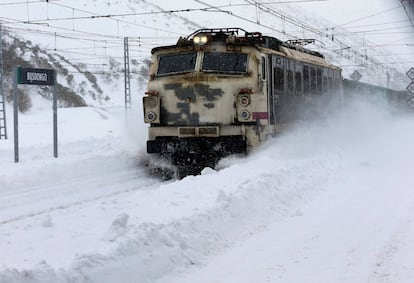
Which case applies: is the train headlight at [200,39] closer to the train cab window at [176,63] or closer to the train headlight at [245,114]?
the train cab window at [176,63]

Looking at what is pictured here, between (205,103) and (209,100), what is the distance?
114 mm

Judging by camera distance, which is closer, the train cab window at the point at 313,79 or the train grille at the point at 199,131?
the train grille at the point at 199,131

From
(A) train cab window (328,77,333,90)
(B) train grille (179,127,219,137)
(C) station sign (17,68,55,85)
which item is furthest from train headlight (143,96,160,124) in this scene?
(A) train cab window (328,77,333,90)

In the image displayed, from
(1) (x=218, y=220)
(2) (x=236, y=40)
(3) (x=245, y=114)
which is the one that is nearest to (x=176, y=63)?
(2) (x=236, y=40)

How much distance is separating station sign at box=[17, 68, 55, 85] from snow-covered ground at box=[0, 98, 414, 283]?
2.14 meters

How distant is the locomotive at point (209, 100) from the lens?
12031 mm

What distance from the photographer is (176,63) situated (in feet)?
41.8

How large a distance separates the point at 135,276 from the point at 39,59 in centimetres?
4601

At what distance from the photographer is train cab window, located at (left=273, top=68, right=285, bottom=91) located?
13004mm

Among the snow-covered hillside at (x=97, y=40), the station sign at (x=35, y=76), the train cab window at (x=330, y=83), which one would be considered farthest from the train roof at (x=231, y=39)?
the snow-covered hillside at (x=97, y=40)

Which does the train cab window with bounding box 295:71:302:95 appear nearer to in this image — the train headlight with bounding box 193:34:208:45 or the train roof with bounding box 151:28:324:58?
the train roof with bounding box 151:28:324:58

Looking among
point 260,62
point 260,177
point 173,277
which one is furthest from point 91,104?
point 173,277

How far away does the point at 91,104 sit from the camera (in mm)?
49750

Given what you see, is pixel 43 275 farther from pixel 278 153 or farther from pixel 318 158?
pixel 318 158
